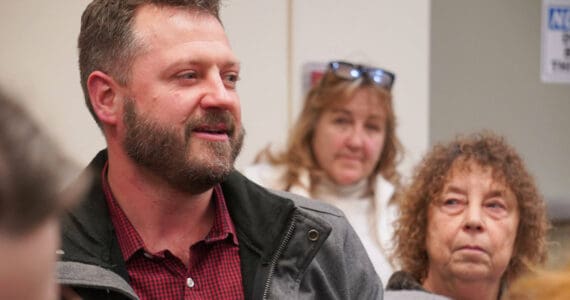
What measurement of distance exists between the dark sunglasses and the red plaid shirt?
1458 millimetres

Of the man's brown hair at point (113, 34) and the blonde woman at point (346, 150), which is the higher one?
the man's brown hair at point (113, 34)

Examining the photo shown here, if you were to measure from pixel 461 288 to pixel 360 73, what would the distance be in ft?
3.69

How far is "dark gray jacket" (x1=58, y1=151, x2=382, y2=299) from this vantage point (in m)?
1.62

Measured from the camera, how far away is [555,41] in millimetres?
4270

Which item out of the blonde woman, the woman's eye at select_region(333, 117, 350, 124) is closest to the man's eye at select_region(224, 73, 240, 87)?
the blonde woman

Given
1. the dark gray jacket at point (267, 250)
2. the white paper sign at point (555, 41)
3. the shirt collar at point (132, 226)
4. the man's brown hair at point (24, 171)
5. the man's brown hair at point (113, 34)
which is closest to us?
the man's brown hair at point (24, 171)

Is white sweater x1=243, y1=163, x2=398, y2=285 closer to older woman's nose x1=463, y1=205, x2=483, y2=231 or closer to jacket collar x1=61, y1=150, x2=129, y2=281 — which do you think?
older woman's nose x1=463, y1=205, x2=483, y2=231

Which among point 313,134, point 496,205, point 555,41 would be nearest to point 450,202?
point 496,205

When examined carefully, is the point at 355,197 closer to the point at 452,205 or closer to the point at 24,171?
the point at 452,205

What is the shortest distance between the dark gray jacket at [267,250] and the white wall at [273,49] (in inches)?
52.3

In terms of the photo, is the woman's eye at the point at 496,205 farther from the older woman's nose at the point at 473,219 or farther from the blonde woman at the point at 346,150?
the blonde woman at the point at 346,150

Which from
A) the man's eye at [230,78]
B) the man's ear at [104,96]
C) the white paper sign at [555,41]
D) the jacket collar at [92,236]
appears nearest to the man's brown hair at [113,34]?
the man's ear at [104,96]

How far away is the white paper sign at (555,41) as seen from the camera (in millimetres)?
4238

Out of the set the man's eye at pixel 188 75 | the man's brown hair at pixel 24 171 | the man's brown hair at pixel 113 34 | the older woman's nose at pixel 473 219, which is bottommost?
the older woman's nose at pixel 473 219
